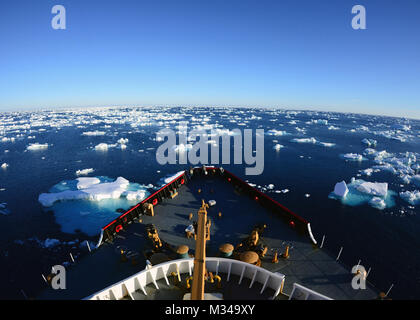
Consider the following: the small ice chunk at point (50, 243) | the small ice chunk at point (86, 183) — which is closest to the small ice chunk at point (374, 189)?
the small ice chunk at point (50, 243)

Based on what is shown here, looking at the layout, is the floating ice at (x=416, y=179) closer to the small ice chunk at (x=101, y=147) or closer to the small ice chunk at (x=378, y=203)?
the small ice chunk at (x=378, y=203)

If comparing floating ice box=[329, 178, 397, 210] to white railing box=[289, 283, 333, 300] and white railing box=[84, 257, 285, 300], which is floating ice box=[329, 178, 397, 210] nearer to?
white railing box=[289, 283, 333, 300]

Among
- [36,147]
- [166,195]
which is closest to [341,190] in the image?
[166,195]

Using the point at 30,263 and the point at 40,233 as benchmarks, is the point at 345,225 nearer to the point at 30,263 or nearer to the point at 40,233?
the point at 30,263

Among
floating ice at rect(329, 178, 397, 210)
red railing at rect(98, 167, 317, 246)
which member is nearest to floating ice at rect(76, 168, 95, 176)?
red railing at rect(98, 167, 317, 246)

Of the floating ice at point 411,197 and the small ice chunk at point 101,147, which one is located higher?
the small ice chunk at point 101,147

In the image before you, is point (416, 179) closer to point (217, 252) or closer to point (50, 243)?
point (217, 252)
